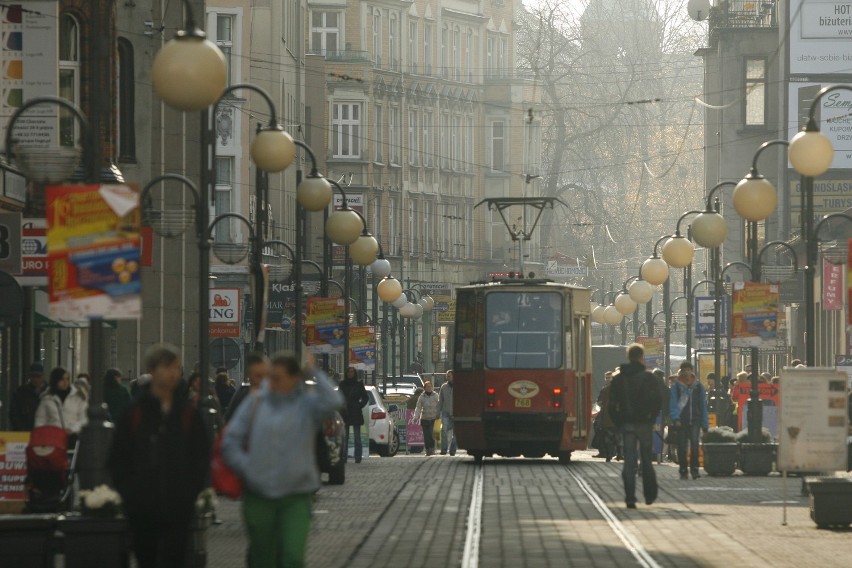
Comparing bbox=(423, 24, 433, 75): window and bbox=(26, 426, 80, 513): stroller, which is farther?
bbox=(423, 24, 433, 75): window

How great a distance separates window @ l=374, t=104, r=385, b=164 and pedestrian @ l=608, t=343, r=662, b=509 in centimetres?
6593

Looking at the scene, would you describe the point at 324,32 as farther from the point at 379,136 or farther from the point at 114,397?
the point at 114,397

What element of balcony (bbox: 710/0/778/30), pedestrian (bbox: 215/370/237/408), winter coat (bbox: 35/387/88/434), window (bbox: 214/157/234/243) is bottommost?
pedestrian (bbox: 215/370/237/408)

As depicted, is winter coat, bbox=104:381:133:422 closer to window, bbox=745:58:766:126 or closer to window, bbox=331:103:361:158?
window, bbox=745:58:766:126

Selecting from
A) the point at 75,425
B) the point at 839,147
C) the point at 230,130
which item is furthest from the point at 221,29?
the point at 75,425

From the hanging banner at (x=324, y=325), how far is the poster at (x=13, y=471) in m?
19.2

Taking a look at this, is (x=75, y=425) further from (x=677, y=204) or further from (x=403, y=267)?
(x=677, y=204)

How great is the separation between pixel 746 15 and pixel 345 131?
18.4 m

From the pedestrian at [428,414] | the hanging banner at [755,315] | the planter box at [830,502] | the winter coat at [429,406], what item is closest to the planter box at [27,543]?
the planter box at [830,502]

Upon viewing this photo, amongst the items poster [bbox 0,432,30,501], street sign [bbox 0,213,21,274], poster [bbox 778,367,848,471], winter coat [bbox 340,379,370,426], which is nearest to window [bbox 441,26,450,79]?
winter coat [bbox 340,379,370,426]

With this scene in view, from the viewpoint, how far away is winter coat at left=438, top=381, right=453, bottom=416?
40.0 metres

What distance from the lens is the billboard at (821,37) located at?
63.7 m

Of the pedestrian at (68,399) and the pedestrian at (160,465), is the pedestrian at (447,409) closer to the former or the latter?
the pedestrian at (68,399)

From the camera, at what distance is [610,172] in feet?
386
